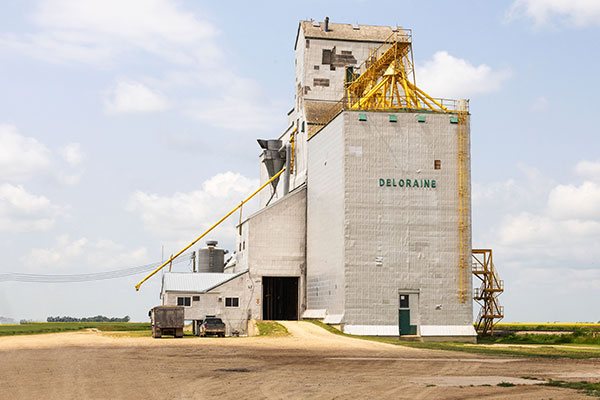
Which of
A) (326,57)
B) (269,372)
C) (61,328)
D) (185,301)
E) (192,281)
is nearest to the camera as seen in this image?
(269,372)

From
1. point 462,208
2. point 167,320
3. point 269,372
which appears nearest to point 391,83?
point 462,208

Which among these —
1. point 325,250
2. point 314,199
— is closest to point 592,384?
point 325,250

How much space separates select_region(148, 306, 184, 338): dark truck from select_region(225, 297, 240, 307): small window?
10006 mm

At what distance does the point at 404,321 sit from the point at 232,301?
15.9m

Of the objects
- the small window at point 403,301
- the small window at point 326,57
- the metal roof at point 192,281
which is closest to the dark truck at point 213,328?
the metal roof at point 192,281

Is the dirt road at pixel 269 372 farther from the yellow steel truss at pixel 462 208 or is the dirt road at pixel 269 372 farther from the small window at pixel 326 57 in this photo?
the small window at pixel 326 57

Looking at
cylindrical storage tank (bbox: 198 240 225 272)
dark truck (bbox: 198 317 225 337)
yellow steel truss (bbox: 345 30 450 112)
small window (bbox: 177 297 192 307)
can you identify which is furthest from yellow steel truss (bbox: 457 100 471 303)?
cylindrical storage tank (bbox: 198 240 225 272)

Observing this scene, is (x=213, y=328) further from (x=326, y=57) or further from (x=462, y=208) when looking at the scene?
(x=326, y=57)

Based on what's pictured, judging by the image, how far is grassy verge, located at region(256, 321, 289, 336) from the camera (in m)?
50.4

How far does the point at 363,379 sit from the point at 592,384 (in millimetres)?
6608

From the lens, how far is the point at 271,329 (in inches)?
2039

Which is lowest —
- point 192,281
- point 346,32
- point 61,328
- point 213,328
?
point 61,328

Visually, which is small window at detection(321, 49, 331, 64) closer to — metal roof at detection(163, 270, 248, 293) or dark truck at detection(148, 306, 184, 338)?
metal roof at detection(163, 270, 248, 293)

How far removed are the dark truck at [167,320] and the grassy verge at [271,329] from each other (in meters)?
5.62
